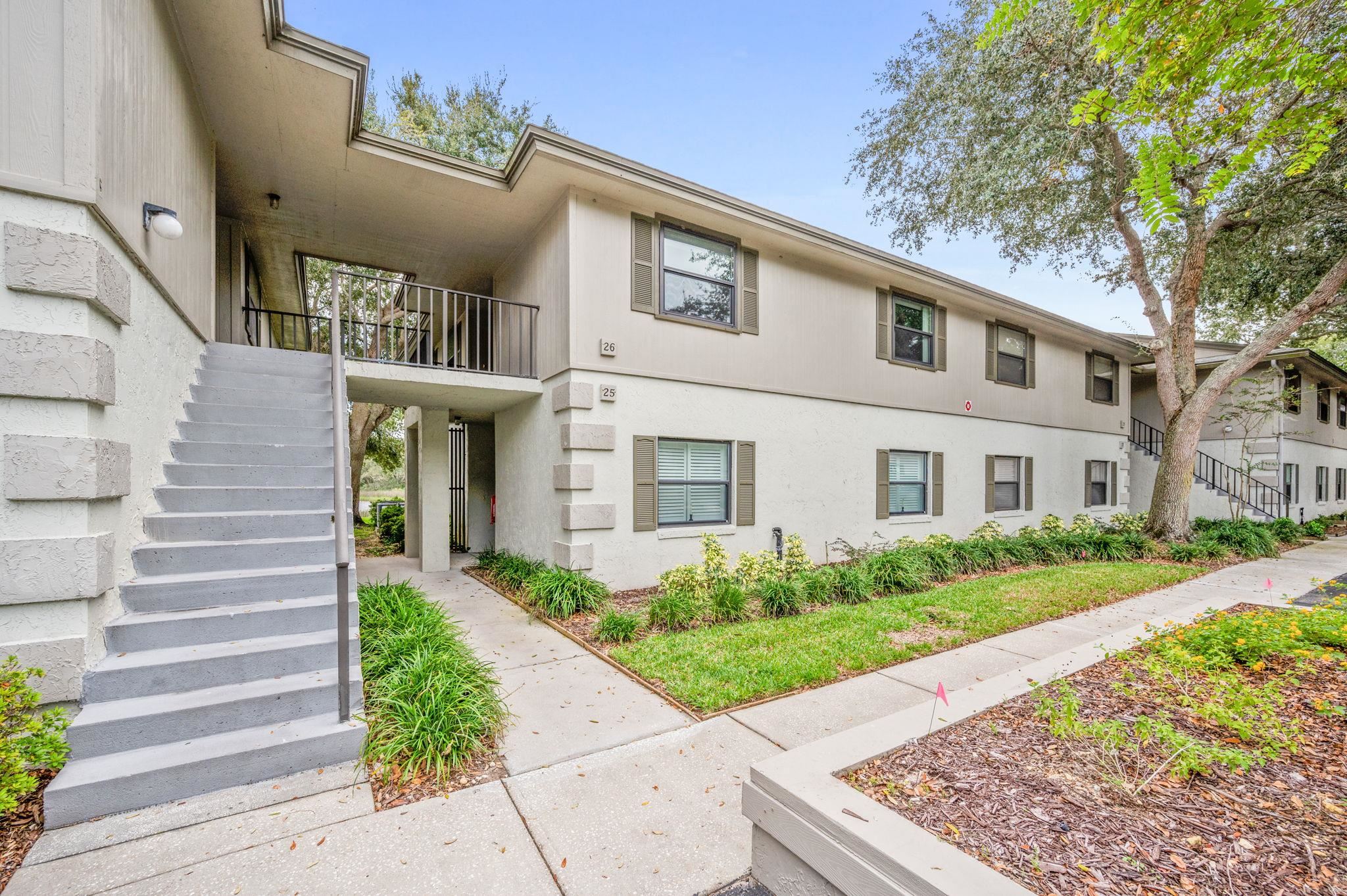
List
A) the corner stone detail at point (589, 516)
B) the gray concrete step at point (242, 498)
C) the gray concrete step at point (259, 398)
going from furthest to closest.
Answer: the corner stone detail at point (589, 516) → the gray concrete step at point (259, 398) → the gray concrete step at point (242, 498)

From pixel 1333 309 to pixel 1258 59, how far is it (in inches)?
519

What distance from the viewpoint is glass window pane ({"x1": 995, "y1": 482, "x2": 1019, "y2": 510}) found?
10911 millimetres

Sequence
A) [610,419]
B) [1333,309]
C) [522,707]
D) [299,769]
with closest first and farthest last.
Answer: [299,769], [522,707], [610,419], [1333,309]

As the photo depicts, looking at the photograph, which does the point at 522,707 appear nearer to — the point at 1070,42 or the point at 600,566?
the point at 600,566

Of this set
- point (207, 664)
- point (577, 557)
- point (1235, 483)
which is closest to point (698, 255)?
point (577, 557)

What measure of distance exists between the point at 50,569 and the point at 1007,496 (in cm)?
1275

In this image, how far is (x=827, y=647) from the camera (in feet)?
15.4

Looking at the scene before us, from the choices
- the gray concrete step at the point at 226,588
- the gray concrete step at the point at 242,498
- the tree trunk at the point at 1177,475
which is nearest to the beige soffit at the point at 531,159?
the gray concrete step at the point at 242,498

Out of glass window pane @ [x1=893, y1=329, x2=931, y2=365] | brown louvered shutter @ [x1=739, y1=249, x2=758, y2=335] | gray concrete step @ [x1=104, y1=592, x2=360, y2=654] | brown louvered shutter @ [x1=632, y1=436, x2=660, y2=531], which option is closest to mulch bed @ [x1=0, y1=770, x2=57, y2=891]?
gray concrete step @ [x1=104, y1=592, x2=360, y2=654]

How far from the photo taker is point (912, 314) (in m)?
9.82

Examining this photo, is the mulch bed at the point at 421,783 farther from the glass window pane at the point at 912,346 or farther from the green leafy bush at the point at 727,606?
the glass window pane at the point at 912,346

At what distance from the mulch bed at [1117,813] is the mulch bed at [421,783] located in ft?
6.01

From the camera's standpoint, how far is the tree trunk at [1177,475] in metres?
Answer: 10.1

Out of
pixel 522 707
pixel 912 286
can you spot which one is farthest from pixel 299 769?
pixel 912 286
